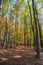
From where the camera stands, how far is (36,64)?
14477 millimetres

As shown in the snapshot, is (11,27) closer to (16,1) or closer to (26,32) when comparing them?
(26,32)

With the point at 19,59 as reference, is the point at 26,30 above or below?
above

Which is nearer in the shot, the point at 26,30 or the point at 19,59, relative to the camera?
the point at 19,59

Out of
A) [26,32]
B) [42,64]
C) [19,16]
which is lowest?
[42,64]

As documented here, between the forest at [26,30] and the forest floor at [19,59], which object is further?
the forest at [26,30]

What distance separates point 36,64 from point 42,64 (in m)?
0.56

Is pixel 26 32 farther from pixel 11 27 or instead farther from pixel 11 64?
pixel 11 64

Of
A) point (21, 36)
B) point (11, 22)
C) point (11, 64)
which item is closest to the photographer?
point (11, 64)

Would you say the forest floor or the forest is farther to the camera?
the forest

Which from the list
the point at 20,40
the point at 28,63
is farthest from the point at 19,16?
the point at 28,63

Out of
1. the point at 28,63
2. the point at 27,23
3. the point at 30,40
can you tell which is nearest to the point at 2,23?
the point at 27,23

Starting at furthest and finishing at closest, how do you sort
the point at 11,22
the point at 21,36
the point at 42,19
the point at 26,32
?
the point at 21,36 → the point at 26,32 → the point at 11,22 → the point at 42,19

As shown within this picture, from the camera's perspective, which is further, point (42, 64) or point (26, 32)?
point (26, 32)

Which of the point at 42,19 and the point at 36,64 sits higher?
the point at 42,19
